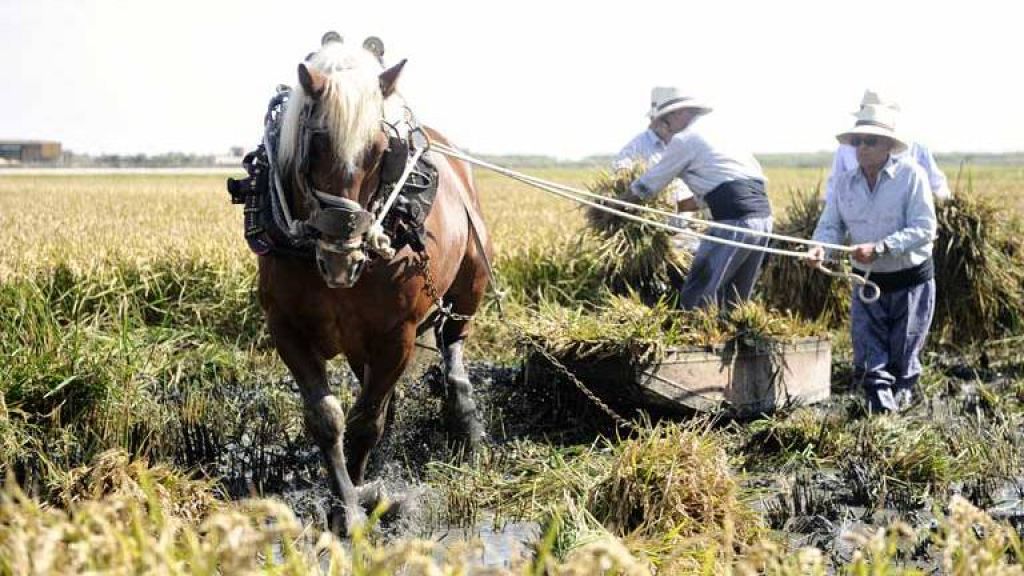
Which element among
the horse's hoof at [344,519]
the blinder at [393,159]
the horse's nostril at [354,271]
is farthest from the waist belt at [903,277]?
the horse's nostril at [354,271]

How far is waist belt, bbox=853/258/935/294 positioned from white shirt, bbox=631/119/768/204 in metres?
1.11

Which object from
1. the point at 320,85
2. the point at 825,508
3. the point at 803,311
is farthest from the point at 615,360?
the point at 803,311

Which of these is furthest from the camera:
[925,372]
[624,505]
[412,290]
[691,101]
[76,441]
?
[925,372]

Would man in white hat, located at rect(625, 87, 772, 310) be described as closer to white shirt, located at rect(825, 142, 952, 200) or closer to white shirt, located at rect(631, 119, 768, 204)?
white shirt, located at rect(631, 119, 768, 204)

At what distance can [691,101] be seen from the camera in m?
7.83

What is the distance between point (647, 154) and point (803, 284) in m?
1.69

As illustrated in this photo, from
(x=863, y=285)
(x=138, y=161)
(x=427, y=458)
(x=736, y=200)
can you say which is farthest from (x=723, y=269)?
(x=138, y=161)

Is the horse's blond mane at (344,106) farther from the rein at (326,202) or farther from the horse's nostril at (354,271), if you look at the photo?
the horse's nostril at (354,271)

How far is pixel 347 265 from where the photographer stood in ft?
14.8

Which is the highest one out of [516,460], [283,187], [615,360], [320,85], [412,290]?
[320,85]

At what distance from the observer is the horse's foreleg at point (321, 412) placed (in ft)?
16.7

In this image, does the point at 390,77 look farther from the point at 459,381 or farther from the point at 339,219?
the point at 459,381

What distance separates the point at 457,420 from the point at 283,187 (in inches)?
91.2

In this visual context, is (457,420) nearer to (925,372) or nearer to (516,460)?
Result: (516,460)
